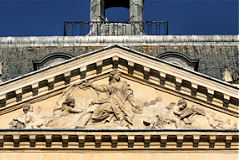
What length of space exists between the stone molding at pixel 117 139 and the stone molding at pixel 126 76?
1.30m

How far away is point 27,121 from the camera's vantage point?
3091 cm

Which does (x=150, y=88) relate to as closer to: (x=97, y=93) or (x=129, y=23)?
(x=97, y=93)

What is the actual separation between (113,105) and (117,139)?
4.94 ft

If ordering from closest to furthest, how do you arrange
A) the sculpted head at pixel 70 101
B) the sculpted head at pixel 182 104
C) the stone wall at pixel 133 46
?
the sculpted head at pixel 70 101 < the sculpted head at pixel 182 104 < the stone wall at pixel 133 46

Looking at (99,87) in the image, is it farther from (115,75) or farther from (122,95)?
(122,95)

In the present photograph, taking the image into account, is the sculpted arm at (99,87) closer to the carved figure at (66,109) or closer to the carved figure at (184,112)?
the carved figure at (66,109)

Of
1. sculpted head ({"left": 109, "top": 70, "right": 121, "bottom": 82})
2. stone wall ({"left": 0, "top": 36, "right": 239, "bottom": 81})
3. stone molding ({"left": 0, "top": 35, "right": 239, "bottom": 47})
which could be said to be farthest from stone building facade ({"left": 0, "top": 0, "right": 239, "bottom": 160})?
stone molding ({"left": 0, "top": 35, "right": 239, "bottom": 47})

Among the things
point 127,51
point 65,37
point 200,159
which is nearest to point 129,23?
point 65,37

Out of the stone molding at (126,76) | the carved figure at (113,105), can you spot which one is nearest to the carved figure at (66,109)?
the carved figure at (113,105)

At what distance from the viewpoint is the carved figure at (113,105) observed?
30953 mm

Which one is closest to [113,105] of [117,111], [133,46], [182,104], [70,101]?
[117,111]

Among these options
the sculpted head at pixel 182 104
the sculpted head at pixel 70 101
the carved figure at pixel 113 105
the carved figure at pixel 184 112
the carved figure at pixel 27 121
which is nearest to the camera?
the carved figure at pixel 27 121

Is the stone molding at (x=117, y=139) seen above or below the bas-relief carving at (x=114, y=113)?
below

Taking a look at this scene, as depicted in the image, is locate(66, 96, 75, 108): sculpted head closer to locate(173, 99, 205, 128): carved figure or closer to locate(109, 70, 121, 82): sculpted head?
locate(109, 70, 121, 82): sculpted head
